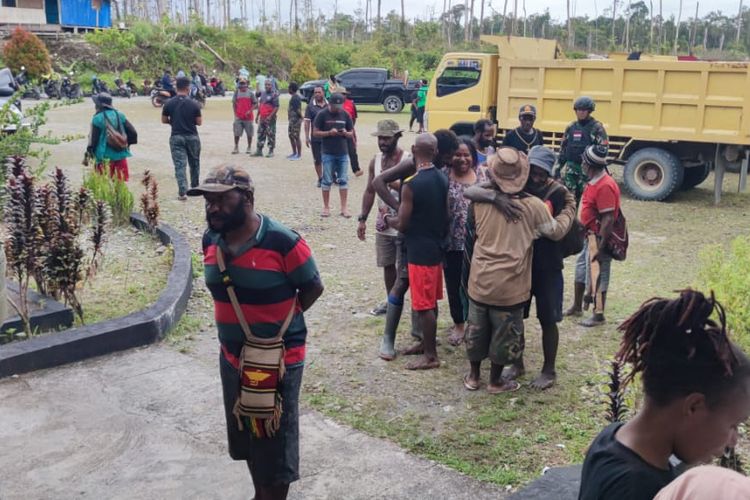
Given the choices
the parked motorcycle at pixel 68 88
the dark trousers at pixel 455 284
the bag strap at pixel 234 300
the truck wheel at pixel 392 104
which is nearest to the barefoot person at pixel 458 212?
the dark trousers at pixel 455 284

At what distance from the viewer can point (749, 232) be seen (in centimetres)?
995

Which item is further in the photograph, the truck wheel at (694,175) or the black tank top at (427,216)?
the truck wheel at (694,175)

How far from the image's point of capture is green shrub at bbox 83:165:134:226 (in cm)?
898

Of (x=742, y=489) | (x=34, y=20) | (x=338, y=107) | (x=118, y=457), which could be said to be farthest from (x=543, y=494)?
(x=34, y=20)

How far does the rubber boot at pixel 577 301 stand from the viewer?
648cm

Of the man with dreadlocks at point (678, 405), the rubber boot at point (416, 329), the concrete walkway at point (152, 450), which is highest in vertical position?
the man with dreadlocks at point (678, 405)

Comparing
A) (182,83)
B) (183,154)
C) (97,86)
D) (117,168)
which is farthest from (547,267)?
(97,86)

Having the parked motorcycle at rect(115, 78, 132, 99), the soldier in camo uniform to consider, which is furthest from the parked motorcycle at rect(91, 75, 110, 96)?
the soldier in camo uniform

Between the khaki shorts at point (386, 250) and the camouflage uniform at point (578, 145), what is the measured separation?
3486mm

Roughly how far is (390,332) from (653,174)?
7.74m

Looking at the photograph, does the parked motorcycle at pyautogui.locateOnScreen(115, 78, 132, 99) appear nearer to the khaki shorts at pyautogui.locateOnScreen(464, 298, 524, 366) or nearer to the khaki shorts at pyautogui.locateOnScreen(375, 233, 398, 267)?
the khaki shorts at pyautogui.locateOnScreen(375, 233, 398, 267)

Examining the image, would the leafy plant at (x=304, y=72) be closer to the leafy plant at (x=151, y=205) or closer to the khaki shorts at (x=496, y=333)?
the leafy plant at (x=151, y=205)

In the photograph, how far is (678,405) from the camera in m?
1.90

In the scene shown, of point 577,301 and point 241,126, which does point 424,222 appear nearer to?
point 577,301
